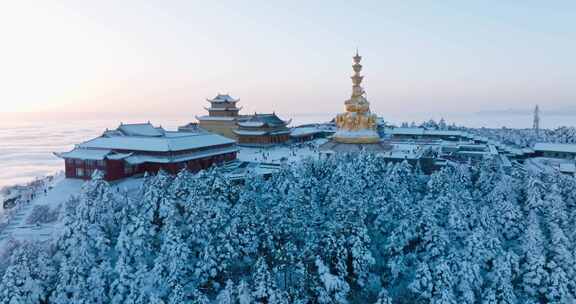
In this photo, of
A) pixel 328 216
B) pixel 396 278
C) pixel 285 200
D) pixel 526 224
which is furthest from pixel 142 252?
pixel 526 224

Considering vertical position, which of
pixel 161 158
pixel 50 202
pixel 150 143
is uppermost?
pixel 150 143

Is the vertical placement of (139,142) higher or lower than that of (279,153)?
higher

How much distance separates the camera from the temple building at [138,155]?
38.9 metres

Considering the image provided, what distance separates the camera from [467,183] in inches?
1330

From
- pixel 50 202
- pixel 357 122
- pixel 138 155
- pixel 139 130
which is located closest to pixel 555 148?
pixel 357 122

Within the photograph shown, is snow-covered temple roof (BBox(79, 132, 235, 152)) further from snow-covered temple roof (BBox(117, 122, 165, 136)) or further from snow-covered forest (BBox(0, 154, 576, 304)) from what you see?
snow-covered forest (BBox(0, 154, 576, 304))

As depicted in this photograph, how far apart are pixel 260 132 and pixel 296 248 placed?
118ft

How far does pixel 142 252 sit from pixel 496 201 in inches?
907

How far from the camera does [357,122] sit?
51594mm

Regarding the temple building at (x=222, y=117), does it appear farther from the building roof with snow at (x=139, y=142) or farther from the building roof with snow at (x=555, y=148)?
the building roof with snow at (x=555, y=148)

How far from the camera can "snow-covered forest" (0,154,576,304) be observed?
72.6 ft

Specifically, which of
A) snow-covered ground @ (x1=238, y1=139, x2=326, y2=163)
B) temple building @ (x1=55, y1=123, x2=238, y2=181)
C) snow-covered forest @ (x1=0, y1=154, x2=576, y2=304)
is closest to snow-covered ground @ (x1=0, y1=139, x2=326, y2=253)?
snow-covered ground @ (x1=238, y1=139, x2=326, y2=163)

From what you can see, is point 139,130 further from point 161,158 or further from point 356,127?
point 356,127

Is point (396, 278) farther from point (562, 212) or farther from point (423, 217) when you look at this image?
point (562, 212)
